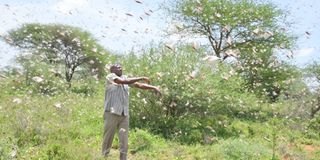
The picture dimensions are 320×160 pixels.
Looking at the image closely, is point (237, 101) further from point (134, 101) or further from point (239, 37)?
point (239, 37)

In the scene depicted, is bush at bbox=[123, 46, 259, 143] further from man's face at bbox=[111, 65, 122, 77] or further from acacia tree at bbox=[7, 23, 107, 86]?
acacia tree at bbox=[7, 23, 107, 86]

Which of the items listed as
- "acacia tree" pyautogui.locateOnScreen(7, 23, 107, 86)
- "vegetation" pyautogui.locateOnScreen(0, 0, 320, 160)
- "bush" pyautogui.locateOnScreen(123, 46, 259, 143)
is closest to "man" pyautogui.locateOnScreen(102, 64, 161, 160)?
"vegetation" pyautogui.locateOnScreen(0, 0, 320, 160)

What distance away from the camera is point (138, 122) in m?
14.7

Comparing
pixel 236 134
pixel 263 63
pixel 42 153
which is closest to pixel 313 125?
pixel 236 134

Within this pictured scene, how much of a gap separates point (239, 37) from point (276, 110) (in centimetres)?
534

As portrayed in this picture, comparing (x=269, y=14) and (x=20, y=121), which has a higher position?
(x=269, y=14)

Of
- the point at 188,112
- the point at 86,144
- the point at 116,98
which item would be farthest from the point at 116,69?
the point at 188,112

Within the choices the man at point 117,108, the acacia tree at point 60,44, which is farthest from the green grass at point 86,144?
the acacia tree at point 60,44

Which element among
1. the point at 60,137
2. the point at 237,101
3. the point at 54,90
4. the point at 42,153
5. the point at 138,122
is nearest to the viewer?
the point at 42,153

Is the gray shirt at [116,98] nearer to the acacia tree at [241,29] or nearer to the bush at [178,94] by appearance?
the bush at [178,94]

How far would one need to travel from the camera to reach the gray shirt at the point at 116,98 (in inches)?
317

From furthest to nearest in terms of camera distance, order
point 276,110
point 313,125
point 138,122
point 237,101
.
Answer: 1. point 276,110
2. point 313,125
3. point 237,101
4. point 138,122

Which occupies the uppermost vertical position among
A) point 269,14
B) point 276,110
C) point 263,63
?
point 269,14

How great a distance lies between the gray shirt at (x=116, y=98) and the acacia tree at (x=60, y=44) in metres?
28.2
